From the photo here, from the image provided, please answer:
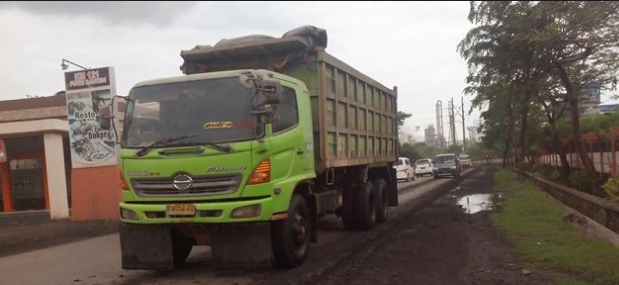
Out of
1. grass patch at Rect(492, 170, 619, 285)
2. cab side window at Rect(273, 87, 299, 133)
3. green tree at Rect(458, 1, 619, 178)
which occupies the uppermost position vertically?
green tree at Rect(458, 1, 619, 178)

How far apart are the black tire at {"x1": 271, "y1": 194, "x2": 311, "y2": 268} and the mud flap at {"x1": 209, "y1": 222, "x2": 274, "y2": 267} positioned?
25 centimetres

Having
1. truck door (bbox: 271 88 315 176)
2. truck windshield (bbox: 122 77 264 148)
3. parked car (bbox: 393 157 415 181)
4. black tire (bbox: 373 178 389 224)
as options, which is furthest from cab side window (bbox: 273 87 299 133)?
parked car (bbox: 393 157 415 181)

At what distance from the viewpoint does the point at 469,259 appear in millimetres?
7766

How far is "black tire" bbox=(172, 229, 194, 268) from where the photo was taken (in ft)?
24.1

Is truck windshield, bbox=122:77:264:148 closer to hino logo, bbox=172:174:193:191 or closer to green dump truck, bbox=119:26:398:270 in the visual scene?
green dump truck, bbox=119:26:398:270

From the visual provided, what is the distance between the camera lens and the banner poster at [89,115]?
14562 mm

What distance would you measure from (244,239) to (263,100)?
65.3 inches

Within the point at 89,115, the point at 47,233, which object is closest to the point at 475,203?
the point at 89,115

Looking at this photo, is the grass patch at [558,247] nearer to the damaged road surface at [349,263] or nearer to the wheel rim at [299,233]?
the damaged road surface at [349,263]

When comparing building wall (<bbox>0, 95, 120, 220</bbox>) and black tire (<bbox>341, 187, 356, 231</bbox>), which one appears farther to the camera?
building wall (<bbox>0, 95, 120, 220</bbox>)

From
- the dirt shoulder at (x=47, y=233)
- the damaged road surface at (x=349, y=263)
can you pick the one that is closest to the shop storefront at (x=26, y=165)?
the dirt shoulder at (x=47, y=233)

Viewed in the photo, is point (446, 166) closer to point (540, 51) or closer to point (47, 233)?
point (540, 51)

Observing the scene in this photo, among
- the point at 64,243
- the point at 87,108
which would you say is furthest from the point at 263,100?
the point at 87,108

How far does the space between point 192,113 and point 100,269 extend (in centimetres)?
293
